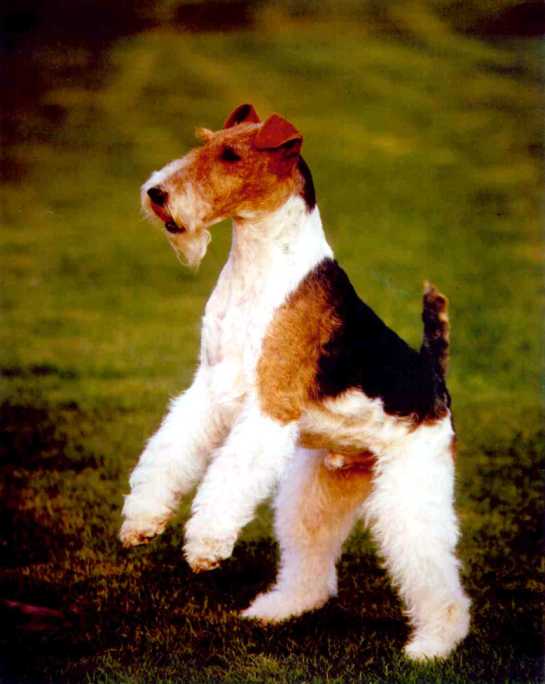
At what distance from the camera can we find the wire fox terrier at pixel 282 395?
13.7 feet

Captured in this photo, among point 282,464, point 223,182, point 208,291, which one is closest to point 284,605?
point 282,464

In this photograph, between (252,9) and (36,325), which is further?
(36,325)

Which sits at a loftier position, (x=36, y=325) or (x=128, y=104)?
(x=128, y=104)

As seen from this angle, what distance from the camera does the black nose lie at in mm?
4027

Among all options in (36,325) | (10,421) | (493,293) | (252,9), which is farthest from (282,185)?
(493,293)

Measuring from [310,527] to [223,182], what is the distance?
188 centimetres

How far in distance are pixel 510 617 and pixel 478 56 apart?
5.80 meters

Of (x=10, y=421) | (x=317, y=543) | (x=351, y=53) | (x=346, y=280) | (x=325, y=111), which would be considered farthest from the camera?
(x=325, y=111)

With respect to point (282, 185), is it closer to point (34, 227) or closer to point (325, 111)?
point (325, 111)

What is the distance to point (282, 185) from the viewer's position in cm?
435

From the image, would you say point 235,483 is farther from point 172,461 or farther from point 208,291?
point 208,291

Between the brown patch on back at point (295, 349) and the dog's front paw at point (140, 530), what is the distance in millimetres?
622

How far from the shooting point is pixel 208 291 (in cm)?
1429

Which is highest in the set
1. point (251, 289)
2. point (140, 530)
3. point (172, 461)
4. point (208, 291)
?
point (251, 289)
